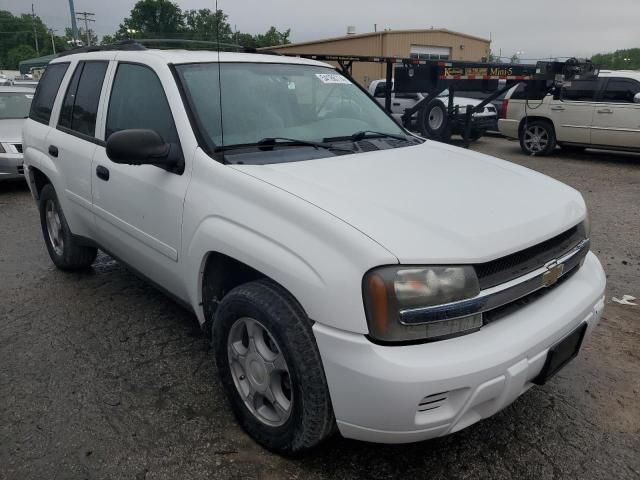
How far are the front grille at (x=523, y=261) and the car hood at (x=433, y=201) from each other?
6cm

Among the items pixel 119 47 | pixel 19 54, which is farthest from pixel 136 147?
pixel 19 54

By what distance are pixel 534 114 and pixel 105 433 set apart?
10.7 metres

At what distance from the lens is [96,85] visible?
3602 mm

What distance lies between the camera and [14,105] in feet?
29.8

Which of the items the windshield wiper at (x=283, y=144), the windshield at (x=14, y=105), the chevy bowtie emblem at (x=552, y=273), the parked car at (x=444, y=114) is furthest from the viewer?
the parked car at (x=444, y=114)

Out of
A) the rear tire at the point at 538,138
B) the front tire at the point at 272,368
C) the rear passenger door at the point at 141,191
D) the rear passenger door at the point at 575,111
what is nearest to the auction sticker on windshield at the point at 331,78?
the rear passenger door at the point at 141,191

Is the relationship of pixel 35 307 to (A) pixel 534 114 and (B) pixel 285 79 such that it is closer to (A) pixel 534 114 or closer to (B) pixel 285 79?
(B) pixel 285 79

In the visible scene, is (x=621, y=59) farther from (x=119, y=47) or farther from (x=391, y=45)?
(x=119, y=47)

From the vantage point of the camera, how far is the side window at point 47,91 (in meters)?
4.20

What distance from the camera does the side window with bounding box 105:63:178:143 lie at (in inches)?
114

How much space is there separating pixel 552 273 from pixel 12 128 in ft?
28.6

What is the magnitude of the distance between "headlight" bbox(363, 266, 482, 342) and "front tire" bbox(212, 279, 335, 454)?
12.0 inches

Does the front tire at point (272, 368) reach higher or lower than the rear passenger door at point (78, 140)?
lower

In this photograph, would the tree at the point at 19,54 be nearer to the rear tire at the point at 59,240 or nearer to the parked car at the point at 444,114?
the parked car at the point at 444,114
